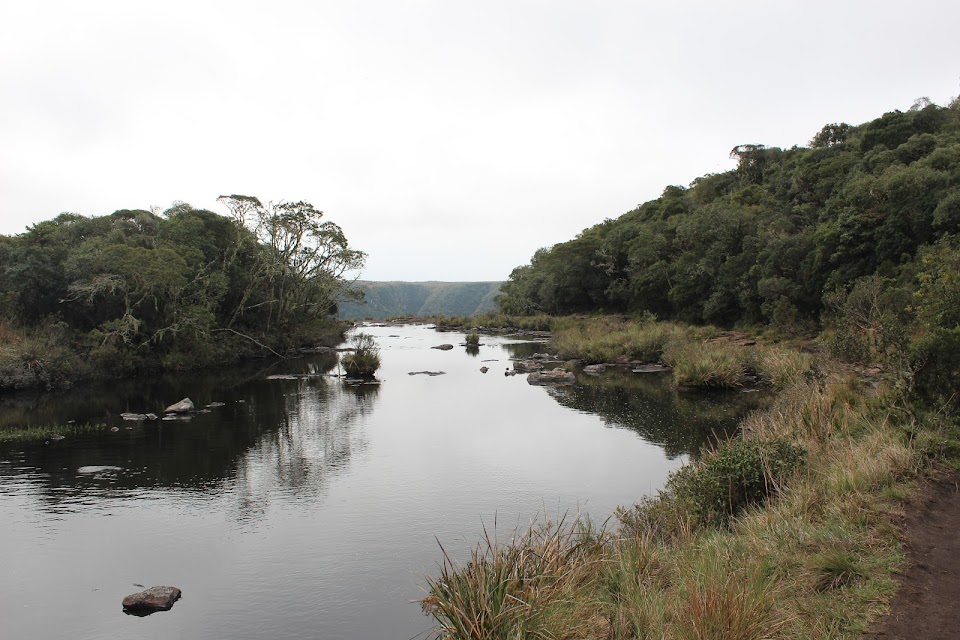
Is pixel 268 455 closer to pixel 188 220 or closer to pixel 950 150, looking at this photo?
pixel 188 220

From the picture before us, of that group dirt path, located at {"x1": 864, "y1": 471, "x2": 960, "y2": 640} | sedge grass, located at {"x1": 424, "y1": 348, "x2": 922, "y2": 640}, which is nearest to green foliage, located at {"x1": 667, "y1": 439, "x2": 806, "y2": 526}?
sedge grass, located at {"x1": 424, "y1": 348, "x2": 922, "y2": 640}

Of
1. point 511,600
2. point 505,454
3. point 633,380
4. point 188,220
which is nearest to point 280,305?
point 188,220

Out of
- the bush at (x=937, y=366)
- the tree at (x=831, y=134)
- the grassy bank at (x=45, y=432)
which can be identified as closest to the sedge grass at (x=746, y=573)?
the bush at (x=937, y=366)

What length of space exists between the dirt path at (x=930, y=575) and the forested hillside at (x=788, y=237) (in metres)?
12.6

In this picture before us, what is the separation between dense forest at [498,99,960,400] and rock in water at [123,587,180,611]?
12.8 metres

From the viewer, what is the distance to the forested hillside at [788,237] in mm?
30078

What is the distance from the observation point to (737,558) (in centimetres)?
677

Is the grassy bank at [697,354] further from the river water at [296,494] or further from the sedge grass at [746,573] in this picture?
the sedge grass at [746,573]

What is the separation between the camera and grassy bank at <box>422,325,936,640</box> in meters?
5.38

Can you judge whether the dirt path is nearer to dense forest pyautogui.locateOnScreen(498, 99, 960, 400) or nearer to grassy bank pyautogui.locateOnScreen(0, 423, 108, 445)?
dense forest pyautogui.locateOnScreen(498, 99, 960, 400)

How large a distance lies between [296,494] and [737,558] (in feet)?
33.1

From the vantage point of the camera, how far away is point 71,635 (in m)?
8.07

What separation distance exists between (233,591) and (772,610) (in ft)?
25.1

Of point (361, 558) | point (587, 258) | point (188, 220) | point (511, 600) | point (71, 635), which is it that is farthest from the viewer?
point (587, 258)
